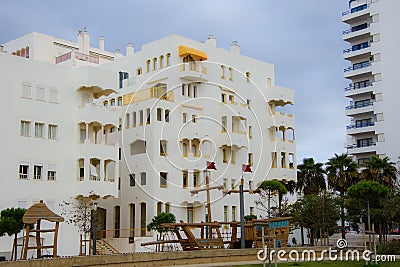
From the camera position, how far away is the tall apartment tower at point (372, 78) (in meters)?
85.7

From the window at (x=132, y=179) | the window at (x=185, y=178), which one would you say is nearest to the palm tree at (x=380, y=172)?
the window at (x=185, y=178)

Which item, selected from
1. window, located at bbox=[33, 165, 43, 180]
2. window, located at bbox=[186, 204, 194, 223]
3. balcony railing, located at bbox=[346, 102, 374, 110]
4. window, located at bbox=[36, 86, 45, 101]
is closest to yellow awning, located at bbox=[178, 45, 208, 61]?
window, located at bbox=[186, 204, 194, 223]

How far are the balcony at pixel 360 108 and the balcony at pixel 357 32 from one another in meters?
10.0

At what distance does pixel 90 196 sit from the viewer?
1924 inches

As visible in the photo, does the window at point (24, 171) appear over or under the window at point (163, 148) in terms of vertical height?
under

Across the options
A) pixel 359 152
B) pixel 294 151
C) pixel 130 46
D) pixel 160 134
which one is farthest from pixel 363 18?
pixel 160 134

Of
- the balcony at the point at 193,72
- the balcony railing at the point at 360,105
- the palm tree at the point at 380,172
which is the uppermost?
the balcony railing at the point at 360,105

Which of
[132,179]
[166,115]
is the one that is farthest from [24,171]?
[166,115]

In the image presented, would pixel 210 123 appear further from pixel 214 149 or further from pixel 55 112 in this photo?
pixel 55 112

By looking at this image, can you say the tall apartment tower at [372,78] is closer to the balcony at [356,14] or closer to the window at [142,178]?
the balcony at [356,14]

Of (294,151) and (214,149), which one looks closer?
(214,149)

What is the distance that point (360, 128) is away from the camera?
294 ft

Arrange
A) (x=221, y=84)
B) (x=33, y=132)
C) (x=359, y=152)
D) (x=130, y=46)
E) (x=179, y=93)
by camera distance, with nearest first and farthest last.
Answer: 1. (x=33, y=132)
2. (x=179, y=93)
3. (x=221, y=84)
4. (x=130, y=46)
5. (x=359, y=152)

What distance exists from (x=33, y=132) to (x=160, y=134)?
1280cm
